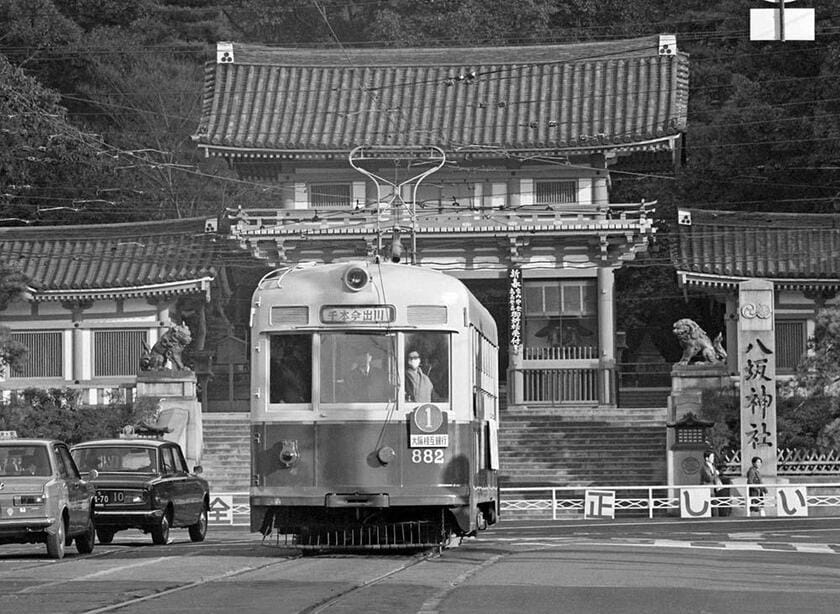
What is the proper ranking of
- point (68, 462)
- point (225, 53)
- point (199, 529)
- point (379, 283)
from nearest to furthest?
point (379, 283)
point (68, 462)
point (199, 529)
point (225, 53)

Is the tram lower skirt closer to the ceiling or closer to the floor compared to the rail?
closer to the ceiling

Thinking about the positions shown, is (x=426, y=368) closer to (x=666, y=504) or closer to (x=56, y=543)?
(x=56, y=543)

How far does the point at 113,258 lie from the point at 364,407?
29662 mm

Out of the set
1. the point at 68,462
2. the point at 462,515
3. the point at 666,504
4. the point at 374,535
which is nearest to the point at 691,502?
the point at 666,504

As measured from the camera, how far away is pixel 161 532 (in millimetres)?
24922

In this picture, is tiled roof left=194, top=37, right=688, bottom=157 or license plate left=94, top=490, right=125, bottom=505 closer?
license plate left=94, top=490, right=125, bottom=505

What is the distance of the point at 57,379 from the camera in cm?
4841

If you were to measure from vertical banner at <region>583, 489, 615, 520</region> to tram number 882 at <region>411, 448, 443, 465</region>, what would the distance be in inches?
563

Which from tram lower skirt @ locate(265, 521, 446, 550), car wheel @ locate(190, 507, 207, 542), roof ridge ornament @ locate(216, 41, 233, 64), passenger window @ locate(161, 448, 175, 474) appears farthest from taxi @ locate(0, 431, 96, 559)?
roof ridge ornament @ locate(216, 41, 233, 64)

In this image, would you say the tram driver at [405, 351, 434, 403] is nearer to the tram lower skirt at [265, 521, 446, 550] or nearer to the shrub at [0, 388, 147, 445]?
the tram lower skirt at [265, 521, 446, 550]

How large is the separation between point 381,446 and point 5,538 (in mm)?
4612

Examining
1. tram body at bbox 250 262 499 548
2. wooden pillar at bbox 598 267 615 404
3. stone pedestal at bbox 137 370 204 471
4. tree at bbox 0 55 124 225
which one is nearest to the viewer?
tram body at bbox 250 262 499 548

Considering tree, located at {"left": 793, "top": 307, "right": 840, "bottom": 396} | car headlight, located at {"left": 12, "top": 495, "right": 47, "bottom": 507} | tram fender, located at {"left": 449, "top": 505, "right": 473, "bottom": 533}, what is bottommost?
tram fender, located at {"left": 449, "top": 505, "right": 473, "bottom": 533}

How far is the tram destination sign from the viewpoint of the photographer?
67.6 ft
